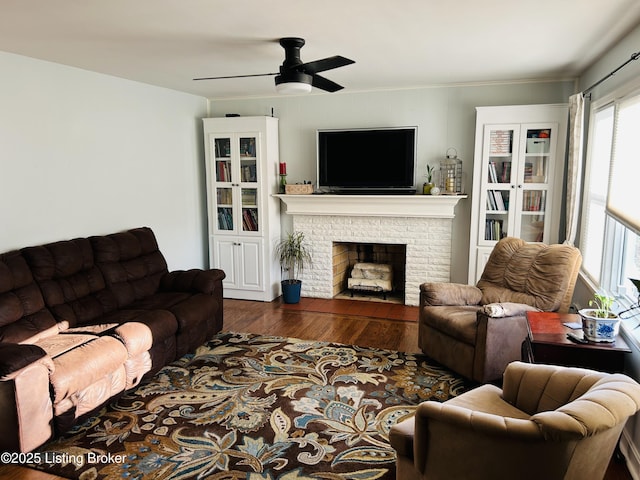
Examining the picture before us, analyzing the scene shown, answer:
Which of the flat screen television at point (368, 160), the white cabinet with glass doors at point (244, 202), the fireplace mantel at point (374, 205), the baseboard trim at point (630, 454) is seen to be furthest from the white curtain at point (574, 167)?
the white cabinet with glass doors at point (244, 202)

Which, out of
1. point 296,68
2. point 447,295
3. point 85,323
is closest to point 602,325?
point 447,295

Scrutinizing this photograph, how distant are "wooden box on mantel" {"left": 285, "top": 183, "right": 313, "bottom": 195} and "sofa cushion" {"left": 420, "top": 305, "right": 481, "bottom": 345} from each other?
2273mm

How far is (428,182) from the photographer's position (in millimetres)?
5328

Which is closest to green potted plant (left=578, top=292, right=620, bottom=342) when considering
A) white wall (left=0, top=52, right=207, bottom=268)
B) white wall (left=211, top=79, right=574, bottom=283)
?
white wall (left=211, top=79, right=574, bottom=283)

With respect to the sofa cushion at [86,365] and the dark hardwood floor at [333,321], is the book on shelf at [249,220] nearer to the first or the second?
the dark hardwood floor at [333,321]

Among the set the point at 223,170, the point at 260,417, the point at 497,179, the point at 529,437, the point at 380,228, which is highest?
the point at 223,170

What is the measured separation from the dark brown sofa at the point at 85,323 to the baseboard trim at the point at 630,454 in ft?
9.87

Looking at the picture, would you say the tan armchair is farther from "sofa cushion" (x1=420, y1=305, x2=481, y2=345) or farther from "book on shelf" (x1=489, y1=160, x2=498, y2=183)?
"book on shelf" (x1=489, y1=160, x2=498, y2=183)

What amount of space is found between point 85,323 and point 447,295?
285 centimetres

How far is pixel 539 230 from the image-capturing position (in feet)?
16.3

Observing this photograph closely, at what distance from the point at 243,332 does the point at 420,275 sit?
2.14m

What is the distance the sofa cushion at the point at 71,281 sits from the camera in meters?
3.56

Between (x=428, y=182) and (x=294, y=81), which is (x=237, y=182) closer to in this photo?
(x=428, y=182)

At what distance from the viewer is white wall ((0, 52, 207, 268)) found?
3.67 m
